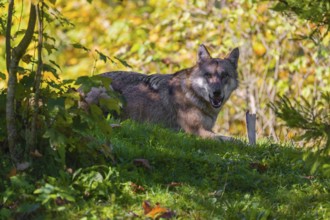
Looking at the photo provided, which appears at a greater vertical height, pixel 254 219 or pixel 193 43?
pixel 193 43

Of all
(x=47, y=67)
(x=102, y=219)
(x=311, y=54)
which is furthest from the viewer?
(x=311, y=54)

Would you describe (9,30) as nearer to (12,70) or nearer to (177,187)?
(12,70)

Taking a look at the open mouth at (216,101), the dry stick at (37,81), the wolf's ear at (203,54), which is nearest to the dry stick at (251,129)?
the open mouth at (216,101)

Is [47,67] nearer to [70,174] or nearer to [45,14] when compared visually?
[45,14]

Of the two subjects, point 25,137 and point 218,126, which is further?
point 218,126

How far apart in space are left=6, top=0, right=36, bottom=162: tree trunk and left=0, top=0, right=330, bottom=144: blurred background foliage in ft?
26.6

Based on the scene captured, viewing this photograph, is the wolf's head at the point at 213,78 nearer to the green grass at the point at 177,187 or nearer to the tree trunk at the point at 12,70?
the green grass at the point at 177,187

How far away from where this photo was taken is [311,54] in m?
14.5

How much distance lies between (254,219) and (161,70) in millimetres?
9734

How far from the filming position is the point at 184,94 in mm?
9938

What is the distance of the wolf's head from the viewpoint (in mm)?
9773

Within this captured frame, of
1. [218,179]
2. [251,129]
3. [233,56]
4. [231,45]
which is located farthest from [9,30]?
[231,45]

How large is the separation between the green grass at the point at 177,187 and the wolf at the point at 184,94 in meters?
2.65

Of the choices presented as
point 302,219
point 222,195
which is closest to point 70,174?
point 222,195
